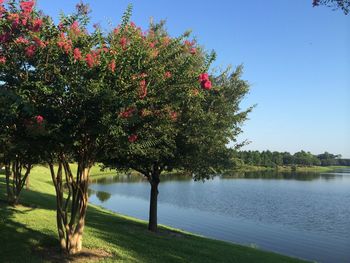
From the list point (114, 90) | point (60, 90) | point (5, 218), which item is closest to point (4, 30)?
point (60, 90)

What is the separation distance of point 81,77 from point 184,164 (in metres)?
10.1

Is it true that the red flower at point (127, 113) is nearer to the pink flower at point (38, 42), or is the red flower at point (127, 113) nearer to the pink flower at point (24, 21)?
the pink flower at point (38, 42)

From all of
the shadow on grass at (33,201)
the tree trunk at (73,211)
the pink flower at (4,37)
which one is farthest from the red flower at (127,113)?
the shadow on grass at (33,201)

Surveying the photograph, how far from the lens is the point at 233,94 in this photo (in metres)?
18.8

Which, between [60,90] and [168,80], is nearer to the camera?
[60,90]

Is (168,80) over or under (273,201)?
over

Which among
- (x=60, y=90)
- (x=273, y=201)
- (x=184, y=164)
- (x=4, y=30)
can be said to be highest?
(x=4, y=30)

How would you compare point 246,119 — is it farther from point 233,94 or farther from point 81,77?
point 81,77

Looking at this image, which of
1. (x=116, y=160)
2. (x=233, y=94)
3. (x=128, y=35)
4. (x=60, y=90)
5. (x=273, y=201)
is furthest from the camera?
(x=273, y=201)

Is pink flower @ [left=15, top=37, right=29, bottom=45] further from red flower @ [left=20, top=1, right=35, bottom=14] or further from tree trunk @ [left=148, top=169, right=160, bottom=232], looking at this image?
tree trunk @ [left=148, top=169, right=160, bottom=232]

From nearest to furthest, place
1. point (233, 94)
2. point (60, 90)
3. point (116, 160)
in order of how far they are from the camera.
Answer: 1. point (60, 90)
2. point (116, 160)
3. point (233, 94)

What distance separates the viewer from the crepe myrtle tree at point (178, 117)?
964cm

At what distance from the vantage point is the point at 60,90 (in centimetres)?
852

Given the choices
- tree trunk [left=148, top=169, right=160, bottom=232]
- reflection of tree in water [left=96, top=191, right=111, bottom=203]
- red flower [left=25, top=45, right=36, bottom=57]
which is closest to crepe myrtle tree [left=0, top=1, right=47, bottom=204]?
red flower [left=25, top=45, right=36, bottom=57]
